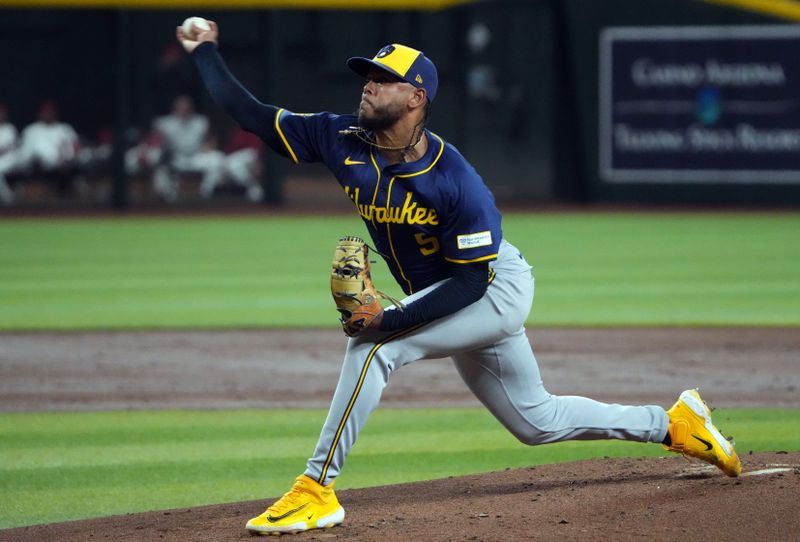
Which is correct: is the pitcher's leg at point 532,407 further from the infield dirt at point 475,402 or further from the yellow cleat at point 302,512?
the yellow cleat at point 302,512

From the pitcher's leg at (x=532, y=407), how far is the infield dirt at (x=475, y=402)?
228mm

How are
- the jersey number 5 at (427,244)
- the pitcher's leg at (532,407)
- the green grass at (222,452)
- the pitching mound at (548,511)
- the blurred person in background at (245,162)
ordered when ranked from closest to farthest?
1. the pitching mound at (548,511)
2. the jersey number 5 at (427,244)
3. the pitcher's leg at (532,407)
4. the green grass at (222,452)
5. the blurred person in background at (245,162)

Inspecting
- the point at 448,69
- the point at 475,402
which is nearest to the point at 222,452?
the point at 475,402

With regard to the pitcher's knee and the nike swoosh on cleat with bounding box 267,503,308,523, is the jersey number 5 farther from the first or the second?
the nike swoosh on cleat with bounding box 267,503,308,523

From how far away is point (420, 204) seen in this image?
14.2ft

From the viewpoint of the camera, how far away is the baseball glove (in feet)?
14.0

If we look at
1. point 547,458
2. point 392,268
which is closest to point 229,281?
point 547,458

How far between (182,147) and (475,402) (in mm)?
14149

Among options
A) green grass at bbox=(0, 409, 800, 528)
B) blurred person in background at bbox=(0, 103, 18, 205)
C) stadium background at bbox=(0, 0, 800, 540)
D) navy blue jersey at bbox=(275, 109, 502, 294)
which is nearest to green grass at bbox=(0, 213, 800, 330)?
stadium background at bbox=(0, 0, 800, 540)

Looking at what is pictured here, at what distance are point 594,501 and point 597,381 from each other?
3.04m

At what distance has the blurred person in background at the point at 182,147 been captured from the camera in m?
20.4

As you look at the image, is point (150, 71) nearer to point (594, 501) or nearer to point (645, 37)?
point (645, 37)

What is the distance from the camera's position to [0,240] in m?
16.1

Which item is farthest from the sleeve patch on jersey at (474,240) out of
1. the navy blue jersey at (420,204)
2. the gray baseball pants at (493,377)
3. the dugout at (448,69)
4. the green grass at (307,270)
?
the dugout at (448,69)
